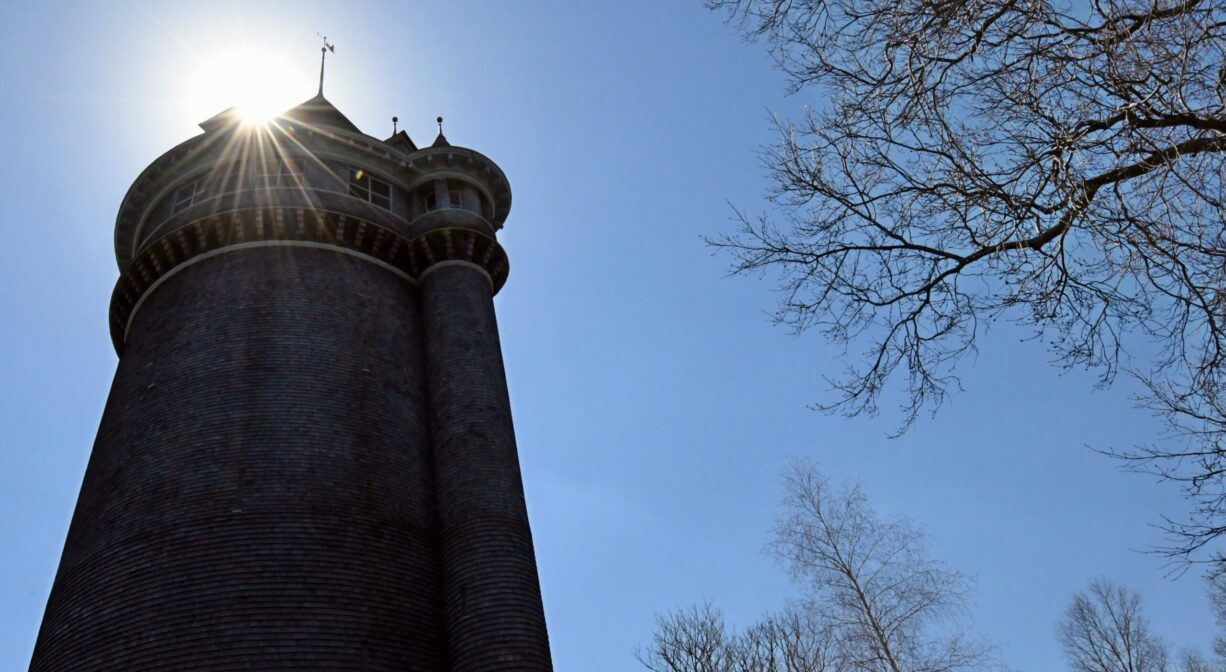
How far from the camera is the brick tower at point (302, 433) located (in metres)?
15.8

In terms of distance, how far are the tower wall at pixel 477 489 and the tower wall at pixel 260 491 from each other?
0.59 meters

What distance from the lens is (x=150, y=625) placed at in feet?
49.9

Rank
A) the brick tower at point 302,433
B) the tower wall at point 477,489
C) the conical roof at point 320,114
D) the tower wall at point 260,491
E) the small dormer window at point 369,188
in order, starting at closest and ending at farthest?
the tower wall at point 260,491
the brick tower at point 302,433
the tower wall at point 477,489
the small dormer window at point 369,188
the conical roof at point 320,114

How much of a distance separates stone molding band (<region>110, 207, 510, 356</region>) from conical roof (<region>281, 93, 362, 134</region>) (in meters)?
7.42

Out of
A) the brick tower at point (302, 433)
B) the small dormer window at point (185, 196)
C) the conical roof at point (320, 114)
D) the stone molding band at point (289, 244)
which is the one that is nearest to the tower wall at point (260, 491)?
the brick tower at point (302, 433)

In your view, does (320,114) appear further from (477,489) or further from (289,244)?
(477,489)

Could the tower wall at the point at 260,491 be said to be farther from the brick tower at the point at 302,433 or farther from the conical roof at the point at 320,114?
the conical roof at the point at 320,114

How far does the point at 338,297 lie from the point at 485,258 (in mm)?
4592

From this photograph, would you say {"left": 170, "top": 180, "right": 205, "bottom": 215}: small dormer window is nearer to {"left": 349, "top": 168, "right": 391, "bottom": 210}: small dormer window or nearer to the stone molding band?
the stone molding band

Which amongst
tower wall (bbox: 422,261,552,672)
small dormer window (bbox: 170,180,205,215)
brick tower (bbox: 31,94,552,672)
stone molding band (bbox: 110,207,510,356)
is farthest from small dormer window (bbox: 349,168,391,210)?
small dormer window (bbox: 170,180,205,215)

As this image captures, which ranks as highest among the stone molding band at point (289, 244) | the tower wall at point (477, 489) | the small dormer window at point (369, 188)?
the small dormer window at point (369, 188)

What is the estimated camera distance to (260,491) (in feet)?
56.1

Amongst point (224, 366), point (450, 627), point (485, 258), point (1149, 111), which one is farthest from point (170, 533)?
point (1149, 111)

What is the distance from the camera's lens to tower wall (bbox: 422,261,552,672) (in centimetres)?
1644
